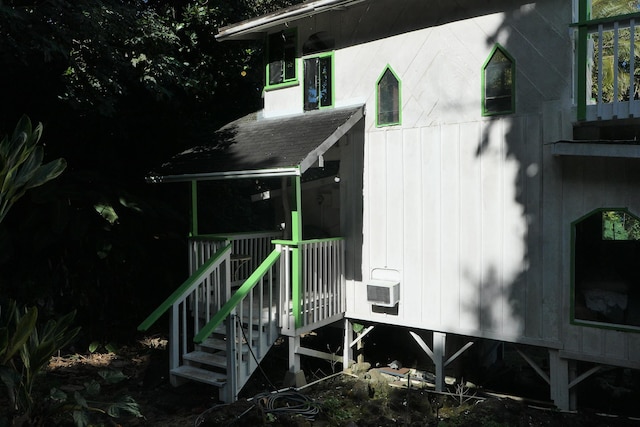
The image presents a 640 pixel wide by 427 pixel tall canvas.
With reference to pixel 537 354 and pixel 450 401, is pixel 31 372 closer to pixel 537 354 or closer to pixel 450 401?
pixel 450 401

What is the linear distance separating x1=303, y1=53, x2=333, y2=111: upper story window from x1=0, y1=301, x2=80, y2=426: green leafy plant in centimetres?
497

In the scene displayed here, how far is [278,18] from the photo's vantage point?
795 cm

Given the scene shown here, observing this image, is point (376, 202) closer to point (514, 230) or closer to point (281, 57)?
point (514, 230)

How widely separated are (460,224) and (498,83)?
6.31 feet

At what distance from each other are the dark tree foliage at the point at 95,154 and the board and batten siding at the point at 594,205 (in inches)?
241

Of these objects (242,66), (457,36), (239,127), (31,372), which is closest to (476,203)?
(457,36)

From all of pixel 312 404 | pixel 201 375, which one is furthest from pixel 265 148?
pixel 312 404

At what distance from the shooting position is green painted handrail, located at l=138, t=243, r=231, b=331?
6207 millimetres

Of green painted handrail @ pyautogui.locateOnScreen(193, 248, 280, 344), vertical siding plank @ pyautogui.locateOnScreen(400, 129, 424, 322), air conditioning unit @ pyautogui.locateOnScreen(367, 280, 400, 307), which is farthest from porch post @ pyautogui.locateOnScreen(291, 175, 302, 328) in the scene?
vertical siding plank @ pyautogui.locateOnScreen(400, 129, 424, 322)

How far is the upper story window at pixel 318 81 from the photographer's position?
8.09m

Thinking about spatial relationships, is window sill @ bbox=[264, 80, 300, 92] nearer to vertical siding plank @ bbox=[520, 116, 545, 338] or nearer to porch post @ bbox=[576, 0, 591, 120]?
vertical siding plank @ bbox=[520, 116, 545, 338]

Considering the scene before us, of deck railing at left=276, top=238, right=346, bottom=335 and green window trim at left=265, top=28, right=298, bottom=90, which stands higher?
green window trim at left=265, top=28, right=298, bottom=90

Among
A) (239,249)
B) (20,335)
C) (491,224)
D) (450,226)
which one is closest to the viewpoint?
(20,335)

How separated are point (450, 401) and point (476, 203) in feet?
8.89
